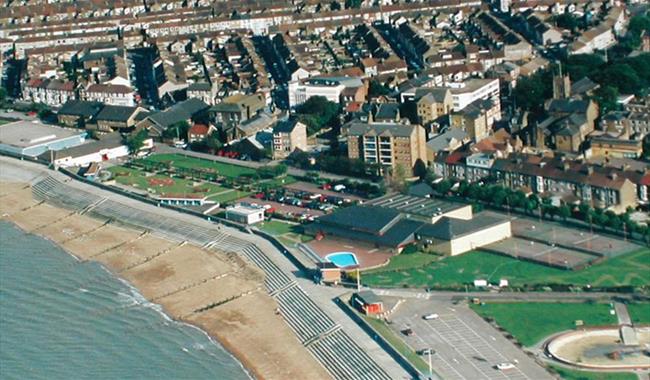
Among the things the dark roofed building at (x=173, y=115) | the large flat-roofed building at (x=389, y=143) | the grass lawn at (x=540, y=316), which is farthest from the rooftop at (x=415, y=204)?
the dark roofed building at (x=173, y=115)

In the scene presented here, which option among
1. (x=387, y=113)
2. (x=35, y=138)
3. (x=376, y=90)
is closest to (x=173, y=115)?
(x=35, y=138)

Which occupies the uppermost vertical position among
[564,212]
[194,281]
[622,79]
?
[622,79]

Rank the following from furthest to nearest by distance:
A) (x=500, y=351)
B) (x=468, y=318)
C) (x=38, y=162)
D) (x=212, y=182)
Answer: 1. (x=38, y=162)
2. (x=212, y=182)
3. (x=468, y=318)
4. (x=500, y=351)

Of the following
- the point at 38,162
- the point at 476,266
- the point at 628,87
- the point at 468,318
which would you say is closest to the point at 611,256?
the point at 476,266

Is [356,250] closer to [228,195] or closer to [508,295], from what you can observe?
[508,295]

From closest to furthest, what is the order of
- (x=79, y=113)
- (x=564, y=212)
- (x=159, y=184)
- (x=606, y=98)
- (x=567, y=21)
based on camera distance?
(x=564, y=212)
(x=159, y=184)
(x=606, y=98)
(x=79, y=113)
(x=567, y=21)

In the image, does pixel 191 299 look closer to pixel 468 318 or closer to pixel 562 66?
pixel 468 318
